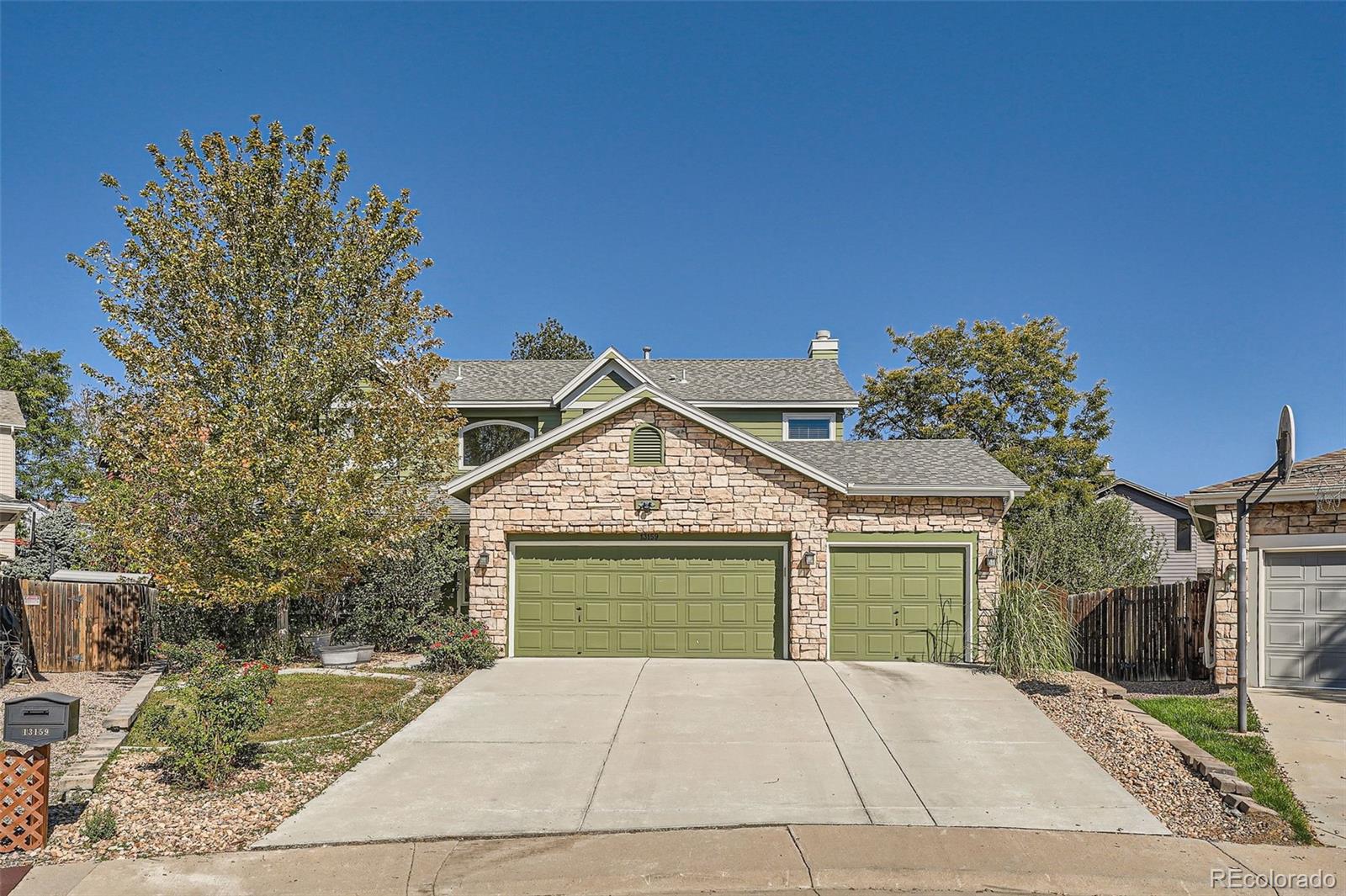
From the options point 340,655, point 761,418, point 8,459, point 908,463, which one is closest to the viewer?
point 340,655

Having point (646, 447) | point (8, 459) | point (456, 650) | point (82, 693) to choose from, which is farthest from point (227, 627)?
point (8, 459)

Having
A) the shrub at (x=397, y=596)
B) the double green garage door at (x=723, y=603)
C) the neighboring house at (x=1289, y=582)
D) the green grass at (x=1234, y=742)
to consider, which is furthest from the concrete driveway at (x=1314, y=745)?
the shrub at (x=397, y=596)

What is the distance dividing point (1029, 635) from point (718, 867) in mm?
8362

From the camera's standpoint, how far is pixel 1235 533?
42.5ft

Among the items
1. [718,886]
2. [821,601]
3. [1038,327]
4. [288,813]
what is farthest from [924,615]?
[1038,327]

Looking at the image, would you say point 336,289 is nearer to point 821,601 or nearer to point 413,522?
point 413,522

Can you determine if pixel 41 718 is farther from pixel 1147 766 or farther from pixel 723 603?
pixel 723 603

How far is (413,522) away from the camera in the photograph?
15.0 meters

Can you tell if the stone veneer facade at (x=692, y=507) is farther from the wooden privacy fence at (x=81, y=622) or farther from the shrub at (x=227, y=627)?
the wooden privacy fence at (x=81, y=622)

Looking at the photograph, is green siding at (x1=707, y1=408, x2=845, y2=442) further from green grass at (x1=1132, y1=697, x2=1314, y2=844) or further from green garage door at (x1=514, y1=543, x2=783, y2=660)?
green grass at (x1=1132, y1=697, x2=1314, y2=844)

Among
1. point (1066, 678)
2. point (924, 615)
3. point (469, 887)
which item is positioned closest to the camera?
point (469, 887)

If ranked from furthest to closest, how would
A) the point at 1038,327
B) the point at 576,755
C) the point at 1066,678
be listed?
the point at 1038,327, the point at 1066,678, the point at 576,755

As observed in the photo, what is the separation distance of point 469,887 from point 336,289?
36.2ft

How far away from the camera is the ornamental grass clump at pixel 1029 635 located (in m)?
13.3
